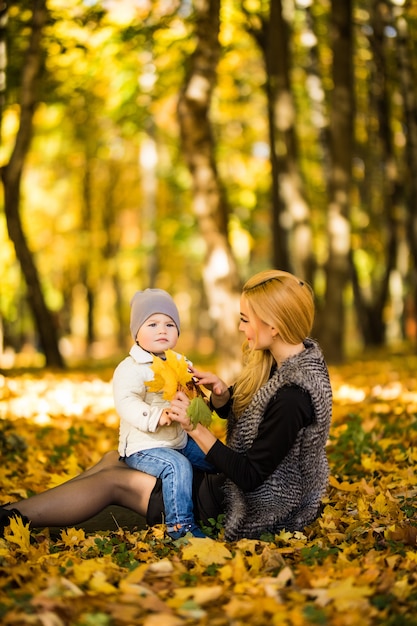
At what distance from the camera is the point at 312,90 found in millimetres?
16297

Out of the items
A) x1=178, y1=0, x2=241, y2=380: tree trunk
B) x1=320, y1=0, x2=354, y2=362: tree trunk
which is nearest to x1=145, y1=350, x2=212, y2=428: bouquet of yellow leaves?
x1=178, y1=0, x2=241, y2=380: tree trunk

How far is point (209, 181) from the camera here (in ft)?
33.3

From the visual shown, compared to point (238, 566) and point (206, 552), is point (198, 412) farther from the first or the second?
point (238, 566)

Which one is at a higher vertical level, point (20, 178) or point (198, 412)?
point (20, 178)

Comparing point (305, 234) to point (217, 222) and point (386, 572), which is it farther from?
point (386, 572)

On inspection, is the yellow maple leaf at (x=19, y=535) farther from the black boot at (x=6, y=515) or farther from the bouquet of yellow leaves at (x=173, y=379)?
the bouquet of yellow leaves at (x=173, y=379)

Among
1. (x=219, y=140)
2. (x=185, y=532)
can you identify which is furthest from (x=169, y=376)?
(x=219, y=140)

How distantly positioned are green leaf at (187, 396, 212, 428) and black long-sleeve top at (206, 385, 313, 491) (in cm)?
13

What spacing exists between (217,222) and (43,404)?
115 inches

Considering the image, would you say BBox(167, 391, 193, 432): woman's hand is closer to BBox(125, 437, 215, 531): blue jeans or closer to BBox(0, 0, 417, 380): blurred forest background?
BBox(125, 437, 215, 531): blue jeans

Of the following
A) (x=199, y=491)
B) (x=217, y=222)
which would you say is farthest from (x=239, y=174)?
(x=199, y=491)

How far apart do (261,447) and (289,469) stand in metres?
0.26

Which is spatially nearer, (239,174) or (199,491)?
(199,491)

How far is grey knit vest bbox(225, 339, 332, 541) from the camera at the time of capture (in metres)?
4.06
